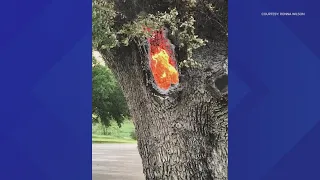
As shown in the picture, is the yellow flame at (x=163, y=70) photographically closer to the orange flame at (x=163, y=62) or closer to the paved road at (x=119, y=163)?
the orange flame at (x=163, y=62)

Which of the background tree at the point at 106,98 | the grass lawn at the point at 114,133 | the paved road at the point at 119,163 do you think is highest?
the background tree at the point at 106,98

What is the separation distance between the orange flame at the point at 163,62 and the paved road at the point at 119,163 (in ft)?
2.01

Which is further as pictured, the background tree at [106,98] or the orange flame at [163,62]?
the orange flame at [163,62]

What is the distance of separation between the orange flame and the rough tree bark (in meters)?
0.07

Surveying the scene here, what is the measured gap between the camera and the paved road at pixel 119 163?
13.4 ft

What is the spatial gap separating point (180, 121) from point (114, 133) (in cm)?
58

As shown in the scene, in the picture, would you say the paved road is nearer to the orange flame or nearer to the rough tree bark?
the rough tree bark

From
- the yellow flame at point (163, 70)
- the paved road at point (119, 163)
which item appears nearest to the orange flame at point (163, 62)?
the yellow flame at point (163, 70)

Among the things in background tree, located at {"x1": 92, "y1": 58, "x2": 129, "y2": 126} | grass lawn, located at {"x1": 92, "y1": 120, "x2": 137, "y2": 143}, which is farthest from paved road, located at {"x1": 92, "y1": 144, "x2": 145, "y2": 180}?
background tree, located at {"x1": 92, "y1": 58, "x2": 129, "y2": 126}

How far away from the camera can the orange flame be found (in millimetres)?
4168

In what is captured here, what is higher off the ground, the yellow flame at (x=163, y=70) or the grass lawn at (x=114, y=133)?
the yellow flame at (x=163, y=70)
